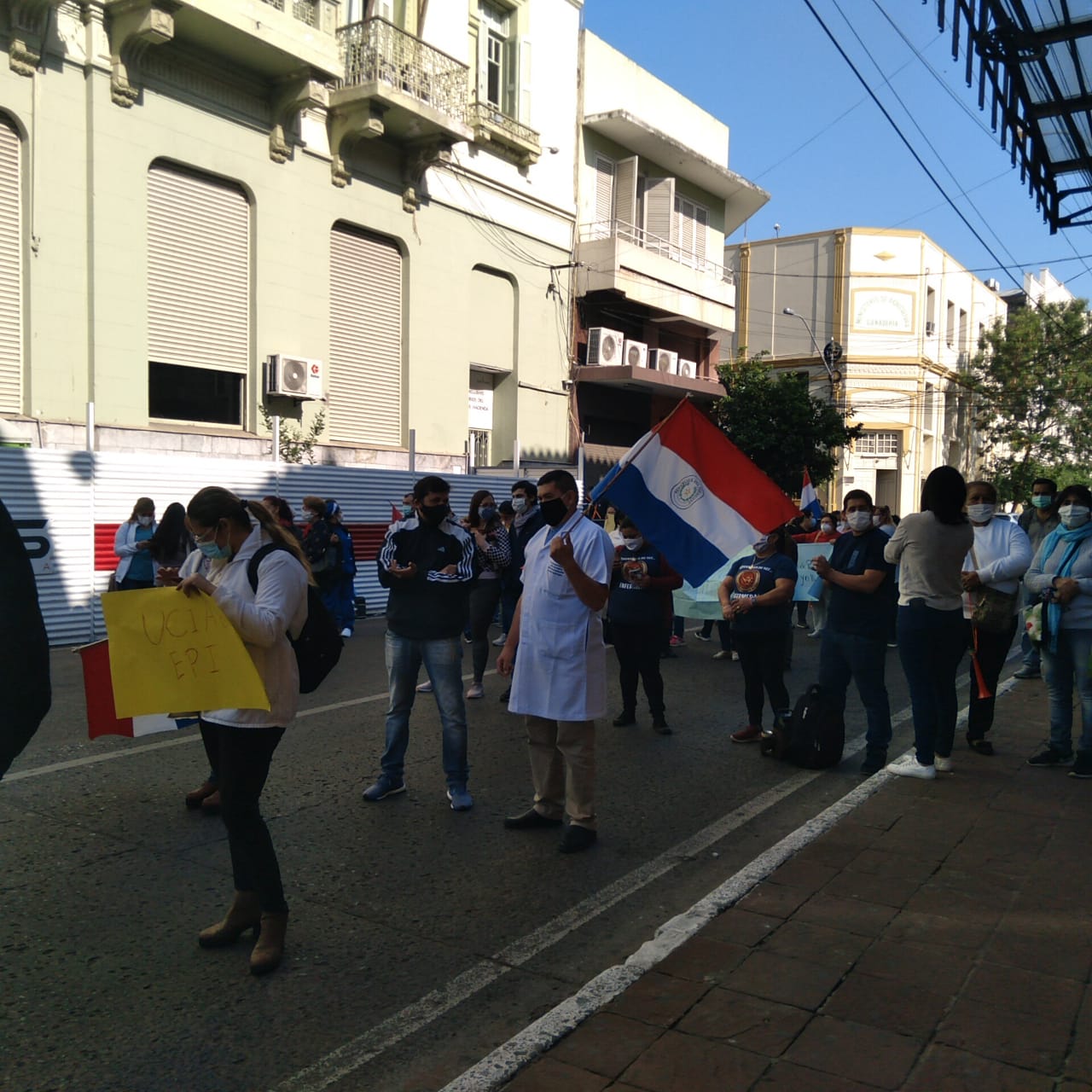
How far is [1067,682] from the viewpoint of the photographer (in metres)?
6.99

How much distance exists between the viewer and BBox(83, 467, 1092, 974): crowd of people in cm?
410

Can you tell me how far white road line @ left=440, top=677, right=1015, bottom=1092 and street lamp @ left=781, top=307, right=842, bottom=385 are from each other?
37.4 metres

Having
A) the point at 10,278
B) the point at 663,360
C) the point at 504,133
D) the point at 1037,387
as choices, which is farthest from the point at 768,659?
the point at 1037,387

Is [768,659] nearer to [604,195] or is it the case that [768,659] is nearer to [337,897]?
[337,897]

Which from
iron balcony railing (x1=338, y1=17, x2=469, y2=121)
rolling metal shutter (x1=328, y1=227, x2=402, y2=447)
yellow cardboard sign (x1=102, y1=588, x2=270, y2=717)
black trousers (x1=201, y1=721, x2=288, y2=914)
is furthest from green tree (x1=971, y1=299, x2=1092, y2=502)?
yellow cardboard sign (x1=102, y1=588, x2=270, y2=717)

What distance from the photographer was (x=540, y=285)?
78.0ft

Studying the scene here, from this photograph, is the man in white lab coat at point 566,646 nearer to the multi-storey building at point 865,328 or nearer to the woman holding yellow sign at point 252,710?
the woman holding yellow sign at point 252,710

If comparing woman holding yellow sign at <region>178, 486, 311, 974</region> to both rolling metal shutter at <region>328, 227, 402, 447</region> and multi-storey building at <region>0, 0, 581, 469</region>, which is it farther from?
rolling metal shutter at <region>328, 227, 402, 447</region>

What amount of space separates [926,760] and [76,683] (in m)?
7.34

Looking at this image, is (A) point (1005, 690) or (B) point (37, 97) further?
(B) point (37, 97)

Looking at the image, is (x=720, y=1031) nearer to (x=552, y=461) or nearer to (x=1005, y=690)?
(x=1005, y=690)

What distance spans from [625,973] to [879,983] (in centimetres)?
89

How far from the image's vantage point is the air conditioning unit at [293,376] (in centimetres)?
1722

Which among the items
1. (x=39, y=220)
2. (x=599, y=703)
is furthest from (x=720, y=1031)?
(x=39, y=220)
